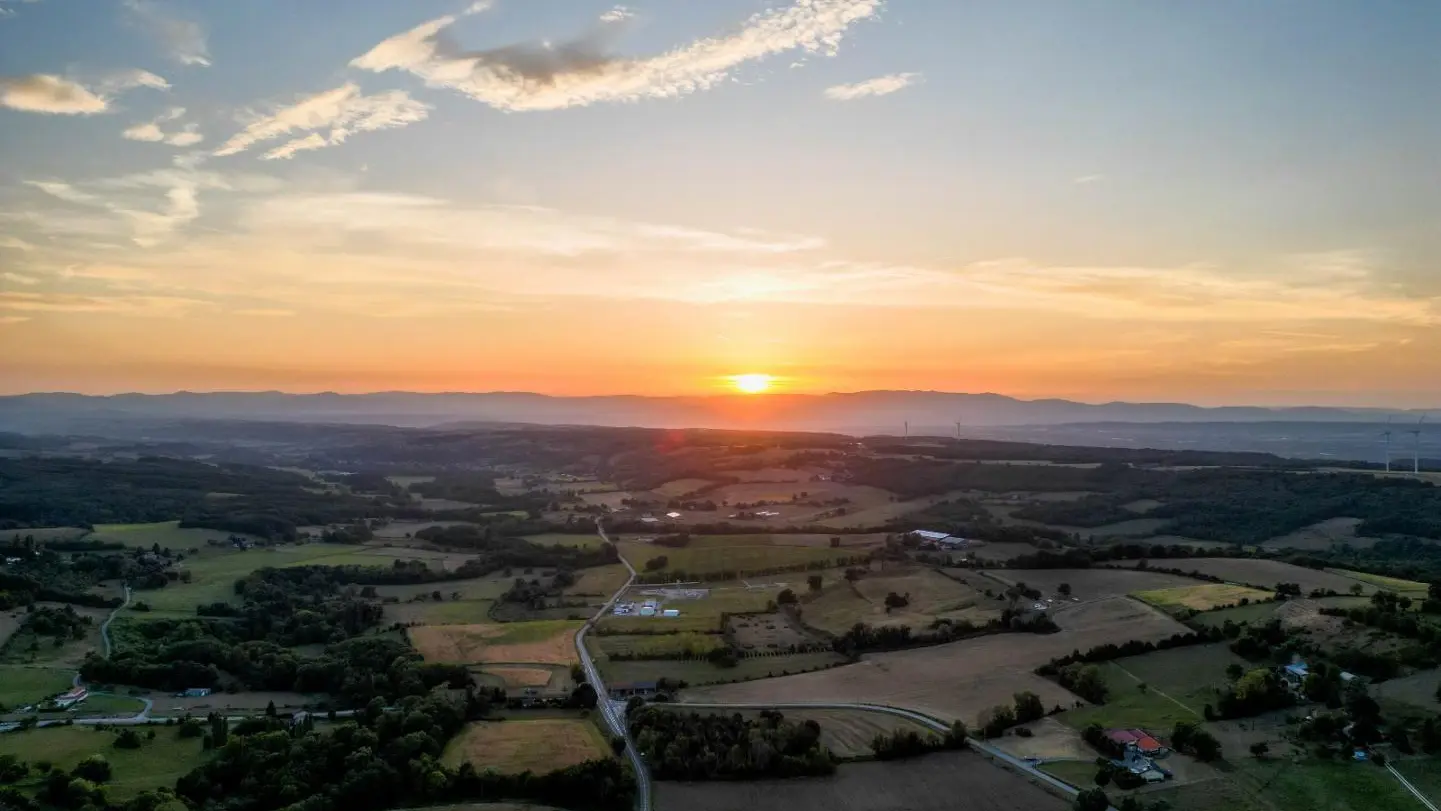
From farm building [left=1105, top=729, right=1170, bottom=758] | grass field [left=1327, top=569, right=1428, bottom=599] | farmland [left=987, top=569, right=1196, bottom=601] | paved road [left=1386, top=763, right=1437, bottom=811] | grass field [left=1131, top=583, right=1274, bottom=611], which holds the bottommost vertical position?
farm building [left=1105, top=729, right=1170, bottom=758]

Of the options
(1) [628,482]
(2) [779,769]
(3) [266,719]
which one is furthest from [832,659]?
(1) [628,482]

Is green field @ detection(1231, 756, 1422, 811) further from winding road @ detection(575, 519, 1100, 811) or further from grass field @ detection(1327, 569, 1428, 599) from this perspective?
grass field @ detection(1327, 569, 1428, 599)

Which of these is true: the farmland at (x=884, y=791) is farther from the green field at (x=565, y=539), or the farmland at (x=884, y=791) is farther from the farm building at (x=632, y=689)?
the green field at (x=565, y=539)

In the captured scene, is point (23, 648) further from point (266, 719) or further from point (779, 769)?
point (779, 769)

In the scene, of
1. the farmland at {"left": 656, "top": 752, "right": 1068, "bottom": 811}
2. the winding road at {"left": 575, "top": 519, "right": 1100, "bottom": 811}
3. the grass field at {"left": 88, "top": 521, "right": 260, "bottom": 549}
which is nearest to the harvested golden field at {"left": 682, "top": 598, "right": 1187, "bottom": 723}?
the winding road at {"left": 575, "top": 519, "right": 1100, "bottom": 811}

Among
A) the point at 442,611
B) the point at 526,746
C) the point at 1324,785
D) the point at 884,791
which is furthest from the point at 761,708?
the point at 442,611

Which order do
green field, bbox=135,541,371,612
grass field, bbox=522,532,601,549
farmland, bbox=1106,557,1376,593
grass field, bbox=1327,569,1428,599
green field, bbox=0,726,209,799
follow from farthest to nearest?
grass field, bbox=522,532,601,549 < green field, bbox=135,541,371,612 < farmland, bbox=1106,557,1376,593 < grass field, bbox=1327,569,1428,599 < green field, bbox=0,726,209,799

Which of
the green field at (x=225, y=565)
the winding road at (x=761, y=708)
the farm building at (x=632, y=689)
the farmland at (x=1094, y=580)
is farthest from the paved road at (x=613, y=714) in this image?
the farmland at (x=1094, y=580)
